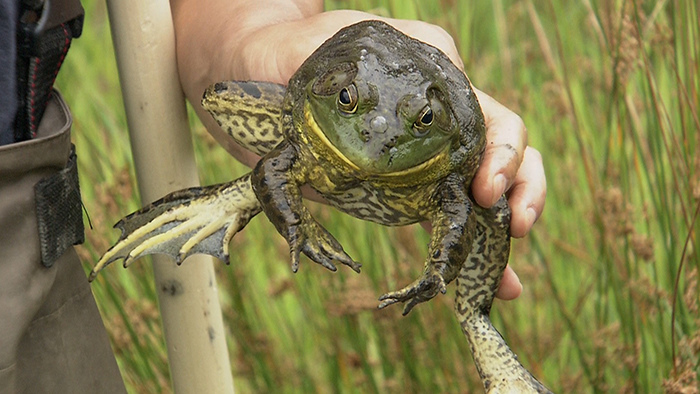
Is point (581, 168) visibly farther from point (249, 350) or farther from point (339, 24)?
point (339, 24)

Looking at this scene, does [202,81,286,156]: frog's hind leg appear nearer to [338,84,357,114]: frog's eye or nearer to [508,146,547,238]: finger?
[338,84,357,114]: frog's eye

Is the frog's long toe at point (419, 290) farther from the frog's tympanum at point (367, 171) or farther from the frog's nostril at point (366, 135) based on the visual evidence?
the frog's nostril at point (366, 135)

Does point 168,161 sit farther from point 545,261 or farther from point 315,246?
point 545,261

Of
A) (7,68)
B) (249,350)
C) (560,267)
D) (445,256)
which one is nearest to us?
(445,256)

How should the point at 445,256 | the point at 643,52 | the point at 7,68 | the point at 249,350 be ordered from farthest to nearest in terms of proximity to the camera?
the point at 249,350 < the point at 643,52 < the point at 7,68 < the point at 445,256

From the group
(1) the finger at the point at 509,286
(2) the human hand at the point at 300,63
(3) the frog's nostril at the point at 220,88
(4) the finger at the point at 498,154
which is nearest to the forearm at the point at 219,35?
(2) the human hand at the point at 300,63

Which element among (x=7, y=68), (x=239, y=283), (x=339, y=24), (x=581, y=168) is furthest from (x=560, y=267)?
(x=7, y=68)
